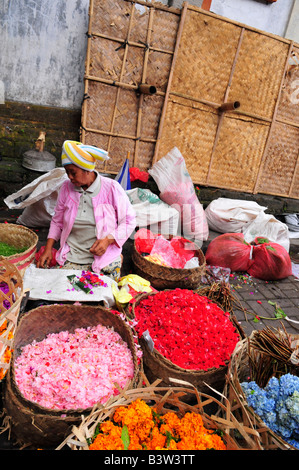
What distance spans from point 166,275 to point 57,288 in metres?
1.21

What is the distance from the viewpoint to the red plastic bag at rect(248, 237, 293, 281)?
4.37m

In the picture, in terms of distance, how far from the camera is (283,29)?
20.3 ft

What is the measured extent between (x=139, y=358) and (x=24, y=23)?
4.92 meters

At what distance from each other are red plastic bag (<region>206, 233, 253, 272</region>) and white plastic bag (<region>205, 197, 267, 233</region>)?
0.66 meters

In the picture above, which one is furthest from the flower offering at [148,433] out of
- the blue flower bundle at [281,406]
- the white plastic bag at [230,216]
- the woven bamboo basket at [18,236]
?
the white plastic bag at [230,216]

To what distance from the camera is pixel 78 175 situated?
2.64 m

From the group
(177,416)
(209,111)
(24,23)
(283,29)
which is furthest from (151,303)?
(283,29)

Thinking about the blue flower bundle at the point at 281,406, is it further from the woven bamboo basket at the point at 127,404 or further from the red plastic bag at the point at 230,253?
the red plastic bag at the point at 230,253

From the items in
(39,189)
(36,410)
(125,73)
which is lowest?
(36,410)

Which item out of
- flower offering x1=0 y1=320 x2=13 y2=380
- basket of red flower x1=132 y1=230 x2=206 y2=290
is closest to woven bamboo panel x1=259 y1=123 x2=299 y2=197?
basket of red flower x1=132 y1=230 x2=206 y2=290

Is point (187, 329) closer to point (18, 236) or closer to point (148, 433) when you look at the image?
point (148, 433)

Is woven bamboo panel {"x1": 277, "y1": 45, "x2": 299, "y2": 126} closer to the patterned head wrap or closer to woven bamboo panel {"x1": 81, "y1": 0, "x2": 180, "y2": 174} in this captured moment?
woven bamboo panel {"x1": 81, "y1": 0, "x2": 180, "y2": 174}

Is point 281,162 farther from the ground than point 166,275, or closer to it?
farther from the ground

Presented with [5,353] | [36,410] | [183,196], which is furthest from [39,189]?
[36,410]
